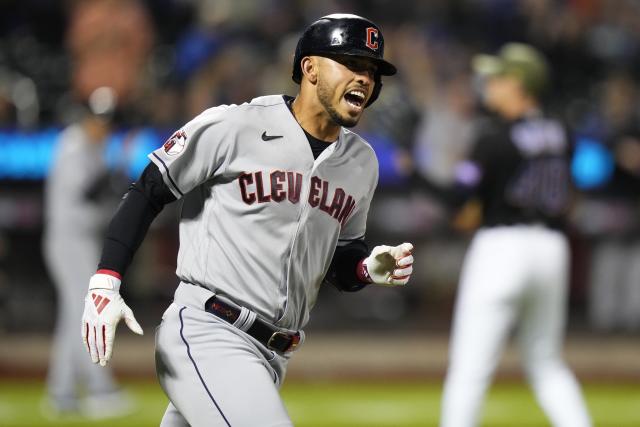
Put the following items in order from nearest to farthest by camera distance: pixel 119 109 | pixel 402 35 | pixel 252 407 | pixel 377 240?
pixel 252 407 → pixel 119 109 → pixel 377 240 → pixel 402 35

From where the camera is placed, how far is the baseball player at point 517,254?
5.60 m

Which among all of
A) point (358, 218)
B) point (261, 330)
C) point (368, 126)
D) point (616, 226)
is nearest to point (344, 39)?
point (358, 218)

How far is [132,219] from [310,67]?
0.79m

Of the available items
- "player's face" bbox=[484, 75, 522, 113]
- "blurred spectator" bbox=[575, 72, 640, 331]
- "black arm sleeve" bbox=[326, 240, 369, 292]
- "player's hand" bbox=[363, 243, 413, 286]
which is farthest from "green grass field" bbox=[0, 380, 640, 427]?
"player's hand" bbox=[363, 243, 413, 286]

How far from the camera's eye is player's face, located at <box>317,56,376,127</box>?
3.84m

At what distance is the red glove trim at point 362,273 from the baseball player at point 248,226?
11 cm

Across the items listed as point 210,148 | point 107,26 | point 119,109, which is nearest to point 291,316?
point 210,148

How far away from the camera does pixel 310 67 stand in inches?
155

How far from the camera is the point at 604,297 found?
11297 mm

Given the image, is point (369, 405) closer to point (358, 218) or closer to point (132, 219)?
point (358, 218)

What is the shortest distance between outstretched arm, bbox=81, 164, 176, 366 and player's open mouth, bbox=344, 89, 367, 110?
657mm

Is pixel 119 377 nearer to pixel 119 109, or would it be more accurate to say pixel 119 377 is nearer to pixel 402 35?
pixel 119 109

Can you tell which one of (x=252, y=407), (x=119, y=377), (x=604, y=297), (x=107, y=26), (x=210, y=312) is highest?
(x=107, y=26)

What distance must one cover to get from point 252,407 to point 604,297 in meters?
8.31
